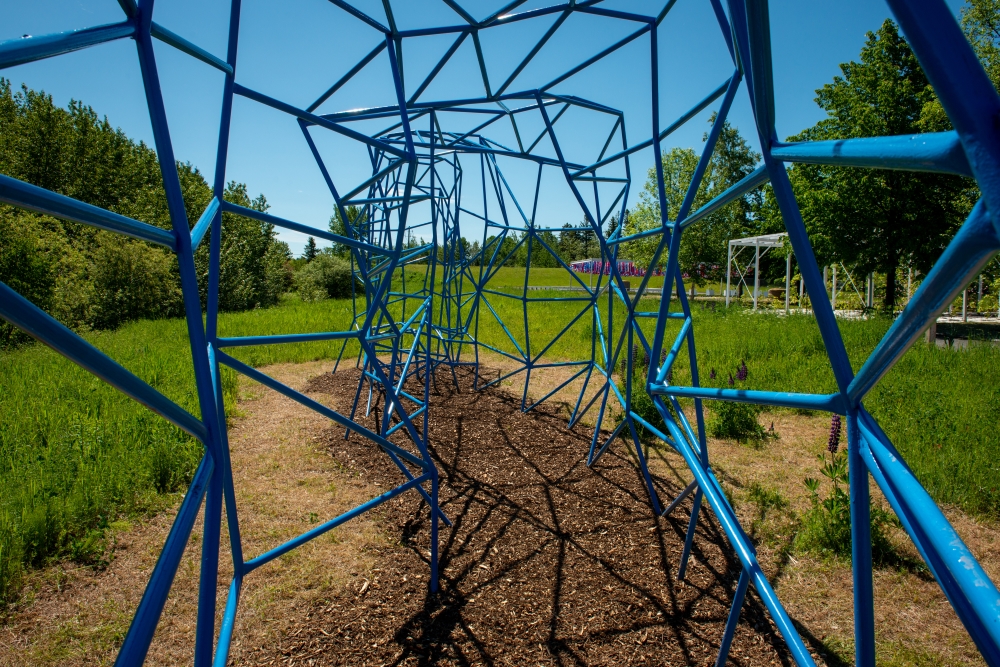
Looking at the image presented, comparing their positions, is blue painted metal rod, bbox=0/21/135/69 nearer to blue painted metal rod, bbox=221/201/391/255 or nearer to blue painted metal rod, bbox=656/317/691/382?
blue painted metal rod, bbox=221/201/391/255

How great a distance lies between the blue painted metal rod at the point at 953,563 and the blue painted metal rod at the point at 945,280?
0.65 ft

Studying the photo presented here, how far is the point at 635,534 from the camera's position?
3.80m

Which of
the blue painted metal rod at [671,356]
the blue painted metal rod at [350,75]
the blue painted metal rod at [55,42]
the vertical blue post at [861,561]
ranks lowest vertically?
the vertical blue post at [861,561]

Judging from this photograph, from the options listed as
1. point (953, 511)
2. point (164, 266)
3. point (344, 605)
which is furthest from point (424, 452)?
point (164, 266)

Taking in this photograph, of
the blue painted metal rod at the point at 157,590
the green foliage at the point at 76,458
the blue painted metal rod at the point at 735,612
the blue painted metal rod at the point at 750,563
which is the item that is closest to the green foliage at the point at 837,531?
the blue painted metal rod at the point at 735,612

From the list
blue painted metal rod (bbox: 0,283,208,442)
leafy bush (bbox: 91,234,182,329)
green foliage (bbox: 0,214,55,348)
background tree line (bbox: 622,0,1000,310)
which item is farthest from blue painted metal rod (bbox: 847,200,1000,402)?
leafy bush (bbox: 91,234,182,329)

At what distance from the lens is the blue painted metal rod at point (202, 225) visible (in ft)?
5.06

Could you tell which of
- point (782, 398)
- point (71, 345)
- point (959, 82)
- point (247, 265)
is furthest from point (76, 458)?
point (247, 265)

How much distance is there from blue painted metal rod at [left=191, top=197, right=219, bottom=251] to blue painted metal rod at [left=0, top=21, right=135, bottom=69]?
1.69 ft

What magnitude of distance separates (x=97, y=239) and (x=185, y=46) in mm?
21154

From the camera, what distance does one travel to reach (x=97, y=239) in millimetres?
17672

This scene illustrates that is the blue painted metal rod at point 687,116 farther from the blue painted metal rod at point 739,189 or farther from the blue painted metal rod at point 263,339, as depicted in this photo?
the blue painted metal rod at point 263,339

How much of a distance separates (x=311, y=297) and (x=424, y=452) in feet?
83.5

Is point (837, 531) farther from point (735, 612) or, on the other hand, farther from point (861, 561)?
point (861, 561)
